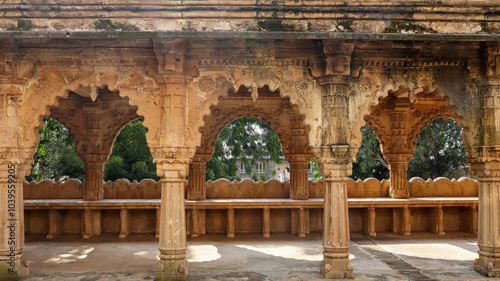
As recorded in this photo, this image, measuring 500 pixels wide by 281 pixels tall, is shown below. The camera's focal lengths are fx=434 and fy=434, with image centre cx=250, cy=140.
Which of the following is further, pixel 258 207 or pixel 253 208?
pixel 253 208

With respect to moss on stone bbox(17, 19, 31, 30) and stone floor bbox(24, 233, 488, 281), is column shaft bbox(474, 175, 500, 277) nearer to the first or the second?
stone floor bbox(24, 233, 488, 281)

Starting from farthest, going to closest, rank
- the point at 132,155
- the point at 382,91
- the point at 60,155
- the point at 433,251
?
the point at 60,155 → the point at 132,155 → the point at 433,251 → the point at 382,91

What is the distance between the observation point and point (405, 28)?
233 inches

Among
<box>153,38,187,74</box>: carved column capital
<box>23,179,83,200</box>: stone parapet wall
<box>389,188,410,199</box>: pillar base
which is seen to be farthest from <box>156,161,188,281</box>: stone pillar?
<box>389,188,410,199</box>: pillar base

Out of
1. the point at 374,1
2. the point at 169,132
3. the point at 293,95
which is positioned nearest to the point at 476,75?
the point at 374,1

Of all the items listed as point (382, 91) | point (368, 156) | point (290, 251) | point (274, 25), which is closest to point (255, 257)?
point (290, 251)

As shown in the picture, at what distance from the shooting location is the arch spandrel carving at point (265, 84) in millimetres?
6375

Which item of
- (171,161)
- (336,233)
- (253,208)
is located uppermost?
(171,161)

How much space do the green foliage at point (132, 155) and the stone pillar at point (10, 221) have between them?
9.32 m

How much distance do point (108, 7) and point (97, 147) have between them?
5.58 meters

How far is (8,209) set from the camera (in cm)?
613

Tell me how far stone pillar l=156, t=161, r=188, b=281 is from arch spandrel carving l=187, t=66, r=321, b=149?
0.58 m

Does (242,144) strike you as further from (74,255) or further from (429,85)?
(429,85)

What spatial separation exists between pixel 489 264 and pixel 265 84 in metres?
4.11
